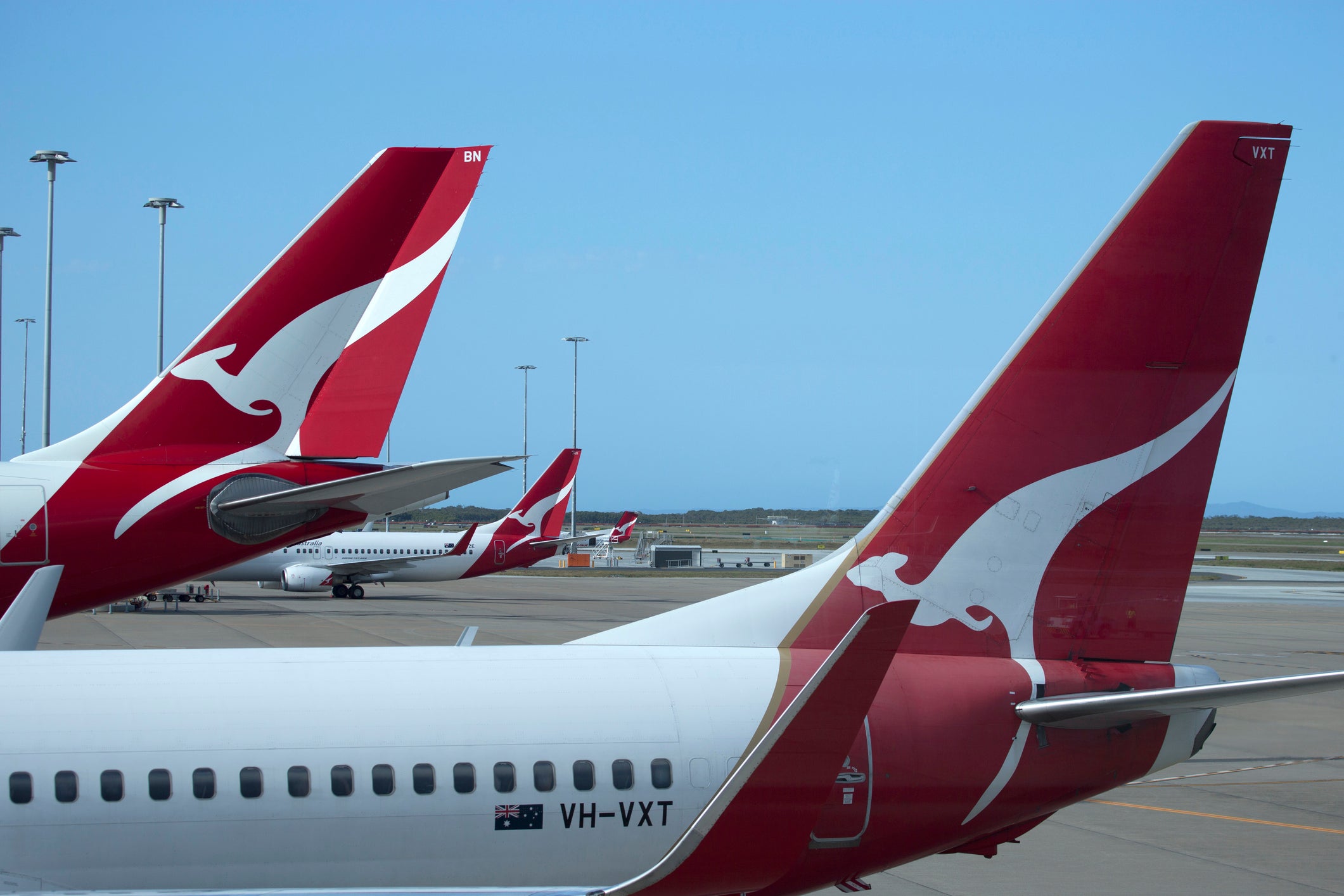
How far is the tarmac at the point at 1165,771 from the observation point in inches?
409

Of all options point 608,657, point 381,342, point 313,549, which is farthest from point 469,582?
point 608,657

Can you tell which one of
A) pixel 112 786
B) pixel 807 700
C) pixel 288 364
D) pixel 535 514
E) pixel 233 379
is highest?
pixel 288 364

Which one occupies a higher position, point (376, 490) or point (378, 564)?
point (376, 490)

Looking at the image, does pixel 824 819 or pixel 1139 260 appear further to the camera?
pixel 1139 260

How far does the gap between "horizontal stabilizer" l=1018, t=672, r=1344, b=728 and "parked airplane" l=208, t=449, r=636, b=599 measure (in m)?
44.9

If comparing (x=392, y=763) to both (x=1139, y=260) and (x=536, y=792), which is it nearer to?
(x=536, y=792)

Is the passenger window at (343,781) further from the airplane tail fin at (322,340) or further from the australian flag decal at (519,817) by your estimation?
the airplane tail fin at (322,340)

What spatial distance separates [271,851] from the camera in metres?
6.11

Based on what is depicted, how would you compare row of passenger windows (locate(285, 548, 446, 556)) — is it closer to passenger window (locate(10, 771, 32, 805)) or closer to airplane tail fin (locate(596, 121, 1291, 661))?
airplane tail fin (locate(596, 121, 1291, 661))

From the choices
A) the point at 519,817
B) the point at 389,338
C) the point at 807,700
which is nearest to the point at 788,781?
the point at 807,700

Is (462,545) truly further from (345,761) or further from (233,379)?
(345,761)

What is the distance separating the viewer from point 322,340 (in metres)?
12.0

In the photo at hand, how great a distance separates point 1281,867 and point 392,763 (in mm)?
8748

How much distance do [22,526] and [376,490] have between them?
129 inches
